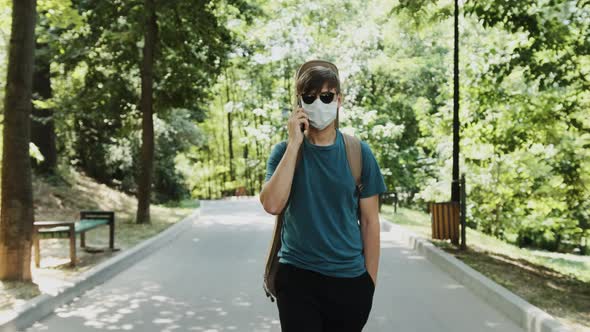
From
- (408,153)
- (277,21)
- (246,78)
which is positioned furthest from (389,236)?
(246,78)

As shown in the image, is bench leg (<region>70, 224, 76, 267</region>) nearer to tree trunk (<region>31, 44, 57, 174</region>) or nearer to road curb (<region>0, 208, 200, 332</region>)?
road curb (<region>0, 208, 200, 332</region>)

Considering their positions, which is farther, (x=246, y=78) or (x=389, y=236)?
(x=246, y=78)

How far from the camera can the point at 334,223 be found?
3.14 meters

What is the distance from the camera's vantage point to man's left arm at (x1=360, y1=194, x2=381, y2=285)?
3.28 metres

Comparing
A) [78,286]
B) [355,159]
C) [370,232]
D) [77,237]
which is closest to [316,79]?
[355,159]

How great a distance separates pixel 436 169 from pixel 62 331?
1098 inches

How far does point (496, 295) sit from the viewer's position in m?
8.52

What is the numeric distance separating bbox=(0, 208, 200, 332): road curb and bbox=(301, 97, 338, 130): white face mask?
4598mm

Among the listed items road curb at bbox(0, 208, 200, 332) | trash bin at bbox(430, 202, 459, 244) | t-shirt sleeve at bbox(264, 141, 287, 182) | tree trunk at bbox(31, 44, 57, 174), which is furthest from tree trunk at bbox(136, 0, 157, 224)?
t-shirt sleeve at bbox(264, 141, 287, 182)

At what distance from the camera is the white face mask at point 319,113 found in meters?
3.22

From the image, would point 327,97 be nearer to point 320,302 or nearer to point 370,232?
point 370,232

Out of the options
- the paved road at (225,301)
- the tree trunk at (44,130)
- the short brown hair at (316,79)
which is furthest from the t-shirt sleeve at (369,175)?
the tree trunk at (44,130)

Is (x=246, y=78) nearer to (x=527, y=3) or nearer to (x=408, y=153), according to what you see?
(x=408, y=153)

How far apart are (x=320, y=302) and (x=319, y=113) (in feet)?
2.75
